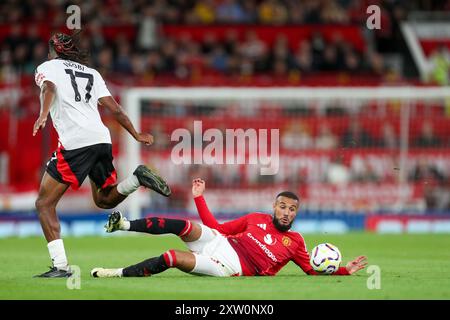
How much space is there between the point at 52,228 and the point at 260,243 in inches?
81.3

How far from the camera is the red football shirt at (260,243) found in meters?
11.1

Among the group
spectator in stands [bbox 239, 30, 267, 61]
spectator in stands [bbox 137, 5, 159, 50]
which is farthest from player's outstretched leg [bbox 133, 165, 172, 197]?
spectator in stands [bbox 137, 5, 159, 50]

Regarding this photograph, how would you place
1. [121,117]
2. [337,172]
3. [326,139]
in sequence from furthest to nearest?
1. [326,139]
2. [337,172]
3. [121,117]

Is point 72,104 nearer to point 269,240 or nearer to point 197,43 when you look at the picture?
point 269,240

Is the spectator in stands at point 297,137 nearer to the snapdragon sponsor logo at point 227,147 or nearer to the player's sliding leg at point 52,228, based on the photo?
the snapdragon sponsor logo at point 227,147

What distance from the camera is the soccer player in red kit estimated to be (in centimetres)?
1083

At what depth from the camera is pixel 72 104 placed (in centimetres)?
1120

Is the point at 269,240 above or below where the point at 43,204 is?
below

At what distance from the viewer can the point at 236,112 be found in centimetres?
2234

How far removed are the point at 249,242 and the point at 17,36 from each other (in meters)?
15.8

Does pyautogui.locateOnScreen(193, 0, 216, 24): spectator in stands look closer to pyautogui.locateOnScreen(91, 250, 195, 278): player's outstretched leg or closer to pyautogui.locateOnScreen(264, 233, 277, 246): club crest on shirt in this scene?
pyautogui.locateOnScreen(264, 233, 277, 246): club crest on shirt

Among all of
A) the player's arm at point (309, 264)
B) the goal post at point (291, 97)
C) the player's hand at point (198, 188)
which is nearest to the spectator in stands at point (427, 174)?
the goal post at point (291, 97)

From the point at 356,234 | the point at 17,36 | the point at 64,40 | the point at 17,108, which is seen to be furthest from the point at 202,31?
the point at 64,40

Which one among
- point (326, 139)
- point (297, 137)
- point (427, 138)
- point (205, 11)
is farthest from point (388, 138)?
point (205, 11)
